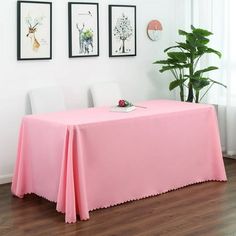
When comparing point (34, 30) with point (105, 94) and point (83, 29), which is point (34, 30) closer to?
point (83, 29)

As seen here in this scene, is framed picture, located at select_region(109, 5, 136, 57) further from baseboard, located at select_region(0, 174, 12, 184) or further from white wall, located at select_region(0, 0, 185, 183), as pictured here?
baseboard, located at select_region(0, 174, 12, 184)

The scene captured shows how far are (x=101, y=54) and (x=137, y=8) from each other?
72 centimetres

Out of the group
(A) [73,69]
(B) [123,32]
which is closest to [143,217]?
(A) [73,69]

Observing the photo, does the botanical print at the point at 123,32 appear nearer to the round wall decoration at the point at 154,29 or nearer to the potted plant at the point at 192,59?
the round wall decoration at the point at 154,29

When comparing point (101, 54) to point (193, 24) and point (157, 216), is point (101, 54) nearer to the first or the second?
point (193, 24)

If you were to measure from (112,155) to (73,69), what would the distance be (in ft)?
4.59

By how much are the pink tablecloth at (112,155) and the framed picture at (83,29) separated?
2.85ft

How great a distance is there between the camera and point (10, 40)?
4672mm

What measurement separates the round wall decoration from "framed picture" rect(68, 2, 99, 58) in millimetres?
769

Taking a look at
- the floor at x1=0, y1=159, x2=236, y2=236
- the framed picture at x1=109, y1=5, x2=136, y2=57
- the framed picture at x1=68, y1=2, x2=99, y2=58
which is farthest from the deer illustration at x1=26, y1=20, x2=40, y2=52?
the floor at x1=0, y1=159, x2=236, y2=236

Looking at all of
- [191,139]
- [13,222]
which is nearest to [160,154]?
[191,139]

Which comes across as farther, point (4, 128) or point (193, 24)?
point (193, 24)

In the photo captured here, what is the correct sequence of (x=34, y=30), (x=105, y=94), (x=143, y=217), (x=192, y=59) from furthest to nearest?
1. (x=192, y=59)
2. (x=105, y=94)
3. (x=34, y=30)
4. (x=143, y=217)

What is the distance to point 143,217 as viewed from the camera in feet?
12.6
